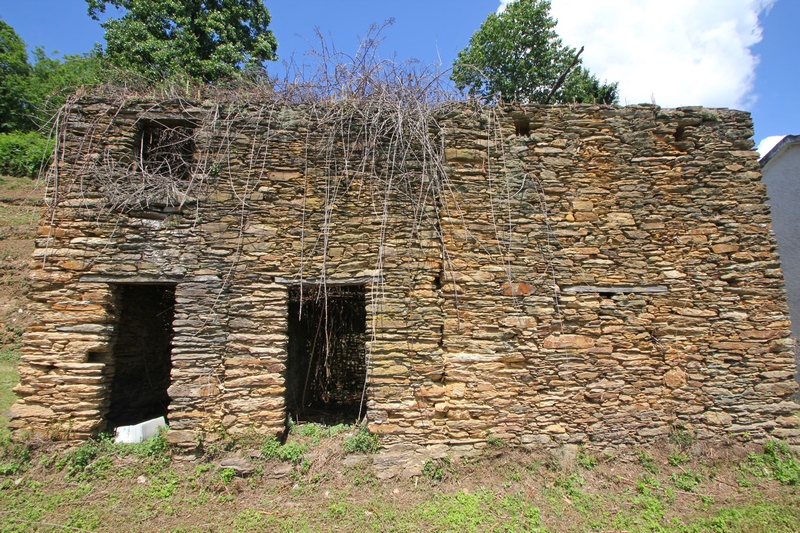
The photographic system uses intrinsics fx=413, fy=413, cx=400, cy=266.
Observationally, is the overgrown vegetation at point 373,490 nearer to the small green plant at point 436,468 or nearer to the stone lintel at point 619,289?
the small green plant at point 436,468

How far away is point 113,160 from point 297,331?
344 cm

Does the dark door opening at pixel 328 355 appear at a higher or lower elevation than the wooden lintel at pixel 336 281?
lower

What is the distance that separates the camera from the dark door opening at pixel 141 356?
235 inches

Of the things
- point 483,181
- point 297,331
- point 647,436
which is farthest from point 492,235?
point 297,331

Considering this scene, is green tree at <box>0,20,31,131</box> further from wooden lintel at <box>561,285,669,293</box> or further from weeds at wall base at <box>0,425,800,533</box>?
wooden lintel at <box>561,285,669,293</box>

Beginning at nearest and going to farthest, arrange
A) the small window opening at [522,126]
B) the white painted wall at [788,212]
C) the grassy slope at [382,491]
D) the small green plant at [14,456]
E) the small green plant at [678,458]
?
the grassy slope at [382,491] < the small green plant at [14,456] < the small green plant at [678,458] < the small window opening at [522,126] < the white painted wall at [788,212]

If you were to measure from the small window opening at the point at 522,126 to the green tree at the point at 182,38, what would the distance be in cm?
954

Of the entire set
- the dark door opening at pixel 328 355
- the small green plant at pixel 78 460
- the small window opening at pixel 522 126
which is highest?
the small window opening at pixel 522 126

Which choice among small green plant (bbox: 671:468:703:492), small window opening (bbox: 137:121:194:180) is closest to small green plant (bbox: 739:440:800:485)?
small green plant (bbox: 671:468:703:492)

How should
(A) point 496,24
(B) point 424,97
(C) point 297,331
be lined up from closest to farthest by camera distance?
1. (B) point 424,97
2. (C) point 297,331
3. (A) point 496,24

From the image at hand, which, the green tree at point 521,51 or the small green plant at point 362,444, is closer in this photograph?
the small green plant at point 362,444

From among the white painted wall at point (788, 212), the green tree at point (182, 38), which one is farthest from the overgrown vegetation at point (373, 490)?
the green tree at point (182, 38)

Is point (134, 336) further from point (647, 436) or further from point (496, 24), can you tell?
point (496, 24)

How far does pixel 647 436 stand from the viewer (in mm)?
5051
